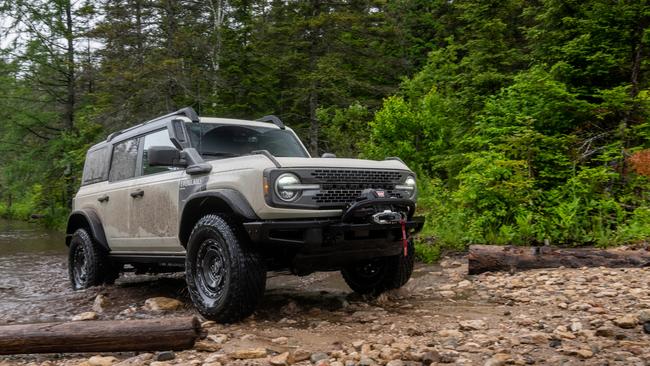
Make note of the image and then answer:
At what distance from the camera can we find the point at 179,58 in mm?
17953

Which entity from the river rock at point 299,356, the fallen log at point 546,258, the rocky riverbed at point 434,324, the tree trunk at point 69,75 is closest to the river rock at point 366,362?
the rocky riverbed at point 434,324

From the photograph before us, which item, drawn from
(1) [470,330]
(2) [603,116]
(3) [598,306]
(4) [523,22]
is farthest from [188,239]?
(4) [523,22]

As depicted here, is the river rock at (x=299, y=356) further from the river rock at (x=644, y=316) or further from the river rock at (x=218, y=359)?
the river rock at (x=644, y=316)

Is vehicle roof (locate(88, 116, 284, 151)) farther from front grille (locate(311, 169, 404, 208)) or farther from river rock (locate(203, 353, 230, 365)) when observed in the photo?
river rock (locate(203, 353, 230, 365))

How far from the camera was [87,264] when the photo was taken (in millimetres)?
6730

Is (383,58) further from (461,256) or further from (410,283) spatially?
(410,283)

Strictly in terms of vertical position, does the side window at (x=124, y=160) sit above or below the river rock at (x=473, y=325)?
above

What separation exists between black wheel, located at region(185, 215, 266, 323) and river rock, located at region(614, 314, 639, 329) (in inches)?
107

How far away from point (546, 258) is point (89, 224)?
5.70 m

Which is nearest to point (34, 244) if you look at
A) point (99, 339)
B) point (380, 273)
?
point (380, 273)

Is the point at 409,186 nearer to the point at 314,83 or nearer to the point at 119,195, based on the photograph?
the point at 119,195

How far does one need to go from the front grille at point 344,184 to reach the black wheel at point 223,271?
29.1 inches

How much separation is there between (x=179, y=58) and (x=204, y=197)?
14.4 m

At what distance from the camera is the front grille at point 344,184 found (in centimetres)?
446
